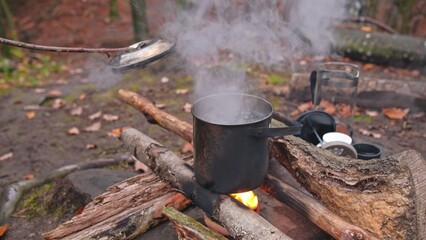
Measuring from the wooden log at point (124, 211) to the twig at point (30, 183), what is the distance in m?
1.48

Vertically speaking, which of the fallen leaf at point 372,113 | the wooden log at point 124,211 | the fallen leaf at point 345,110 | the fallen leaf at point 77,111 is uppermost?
the wooden log at point 124,211

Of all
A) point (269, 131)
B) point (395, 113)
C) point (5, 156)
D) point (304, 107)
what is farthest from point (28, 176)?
point (395, 113)

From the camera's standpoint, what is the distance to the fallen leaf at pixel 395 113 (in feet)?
16.5

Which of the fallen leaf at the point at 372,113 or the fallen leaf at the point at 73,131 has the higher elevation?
the fallen leaf at the point at 372,113

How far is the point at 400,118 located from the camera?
5.02 m

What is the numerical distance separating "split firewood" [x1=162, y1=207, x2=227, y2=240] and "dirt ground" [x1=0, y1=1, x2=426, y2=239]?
1.57m

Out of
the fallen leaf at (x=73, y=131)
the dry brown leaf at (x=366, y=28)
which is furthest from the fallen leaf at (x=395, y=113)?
the fallen leaf at (x=73, y=131)

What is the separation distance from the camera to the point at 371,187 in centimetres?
210

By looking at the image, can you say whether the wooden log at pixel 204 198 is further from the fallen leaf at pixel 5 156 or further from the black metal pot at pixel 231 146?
the fallen leaf at pixel 5 156

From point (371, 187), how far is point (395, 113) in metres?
3.41

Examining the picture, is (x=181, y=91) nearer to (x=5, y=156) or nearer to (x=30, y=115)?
(x=30, y=115)

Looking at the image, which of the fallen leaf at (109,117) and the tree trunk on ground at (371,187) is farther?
the fallen leaf at (109,117)

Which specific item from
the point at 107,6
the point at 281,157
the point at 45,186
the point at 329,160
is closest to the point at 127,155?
the point at 45,186

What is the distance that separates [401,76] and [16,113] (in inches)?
247
